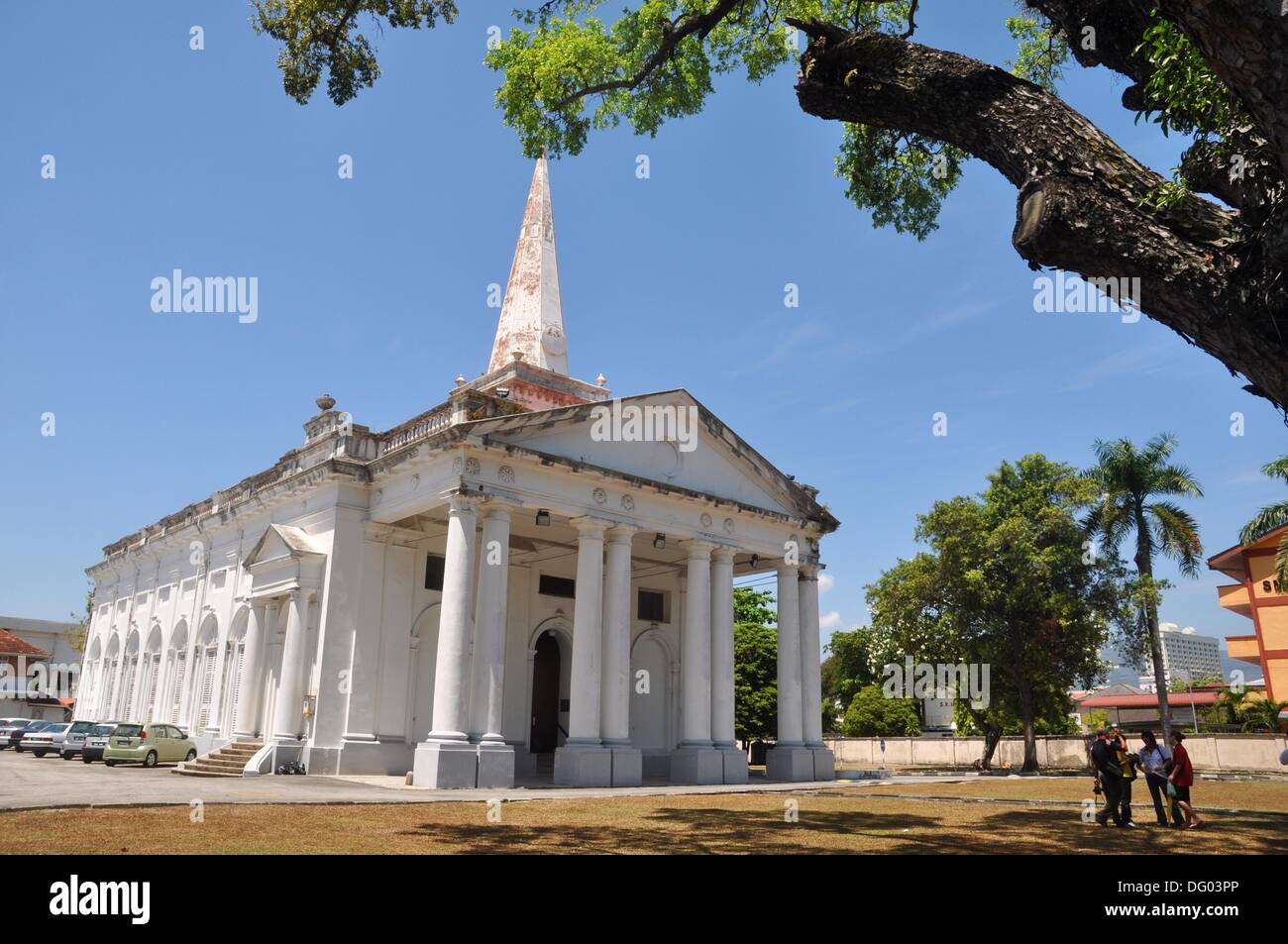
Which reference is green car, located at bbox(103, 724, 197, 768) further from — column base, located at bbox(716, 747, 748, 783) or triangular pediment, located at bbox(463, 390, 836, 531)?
column base, located at bbox(716, 747, 748, 783)

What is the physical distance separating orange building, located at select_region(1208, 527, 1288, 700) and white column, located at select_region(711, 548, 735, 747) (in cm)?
2765

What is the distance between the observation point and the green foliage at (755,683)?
44875 mm

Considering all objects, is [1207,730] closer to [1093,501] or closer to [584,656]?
[1093,501]

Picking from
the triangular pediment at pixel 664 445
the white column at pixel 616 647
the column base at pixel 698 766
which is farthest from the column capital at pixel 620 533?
the column base at pixel 698 766

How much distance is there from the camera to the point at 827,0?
A: 14.0m

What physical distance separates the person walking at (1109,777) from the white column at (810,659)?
11.8 metres

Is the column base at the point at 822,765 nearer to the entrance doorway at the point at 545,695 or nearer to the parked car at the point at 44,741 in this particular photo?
the entrance doorway at the point at 545,695

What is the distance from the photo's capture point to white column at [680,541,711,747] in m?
22.7

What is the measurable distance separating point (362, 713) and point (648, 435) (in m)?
9.61

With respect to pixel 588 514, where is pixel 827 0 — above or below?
above

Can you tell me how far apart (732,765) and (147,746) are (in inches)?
647

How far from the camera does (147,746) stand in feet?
83.2

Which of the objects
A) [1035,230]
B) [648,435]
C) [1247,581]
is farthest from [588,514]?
[1247,581]

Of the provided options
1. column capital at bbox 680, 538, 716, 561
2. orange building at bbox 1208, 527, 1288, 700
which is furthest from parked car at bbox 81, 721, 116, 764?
orange building at bbox 1208, 527, 1288, 700
